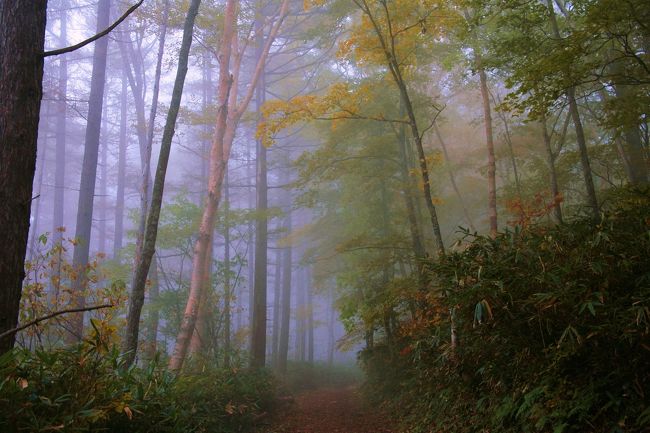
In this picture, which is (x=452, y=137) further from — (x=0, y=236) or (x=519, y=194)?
(x=0, y=236)

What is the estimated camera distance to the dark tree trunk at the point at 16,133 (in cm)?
353

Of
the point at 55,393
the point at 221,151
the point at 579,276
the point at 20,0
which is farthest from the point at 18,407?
the point at 221,151

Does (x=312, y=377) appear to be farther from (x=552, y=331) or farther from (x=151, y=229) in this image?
(x=552, y=331)

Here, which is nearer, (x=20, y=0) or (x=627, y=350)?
(x=627, y=350)

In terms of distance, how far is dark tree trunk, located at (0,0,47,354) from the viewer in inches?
139

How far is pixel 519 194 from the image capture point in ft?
34.5

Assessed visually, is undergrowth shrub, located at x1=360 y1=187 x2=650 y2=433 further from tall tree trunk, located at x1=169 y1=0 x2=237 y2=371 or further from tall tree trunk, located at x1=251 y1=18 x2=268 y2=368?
tall tree trunk, located at x1=251 y1=18 x2=268 y2=368

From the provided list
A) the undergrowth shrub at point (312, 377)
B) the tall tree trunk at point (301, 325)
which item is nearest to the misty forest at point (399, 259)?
the undergrowth shrub at point (312, 377)

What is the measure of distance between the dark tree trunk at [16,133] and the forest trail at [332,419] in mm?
5454

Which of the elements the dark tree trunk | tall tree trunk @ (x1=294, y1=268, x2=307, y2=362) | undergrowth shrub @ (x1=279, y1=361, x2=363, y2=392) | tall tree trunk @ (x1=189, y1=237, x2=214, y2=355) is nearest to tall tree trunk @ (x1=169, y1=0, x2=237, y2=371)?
tall tree trunk @ (x1=189, y1=237, x2=214, y2=355)

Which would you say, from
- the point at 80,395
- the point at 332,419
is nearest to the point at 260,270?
the point at 332,419

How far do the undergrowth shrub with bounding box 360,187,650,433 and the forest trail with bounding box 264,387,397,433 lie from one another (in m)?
2.17

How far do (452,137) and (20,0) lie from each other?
A: 16.8 m

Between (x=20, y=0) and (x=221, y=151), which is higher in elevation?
(x=221, y=151)
